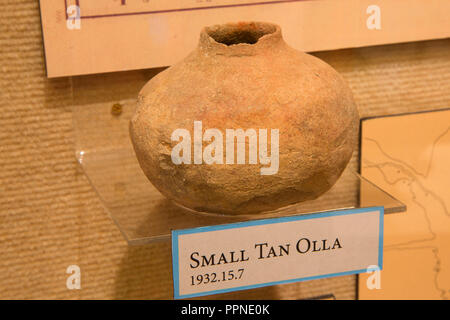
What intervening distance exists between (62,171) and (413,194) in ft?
2.49

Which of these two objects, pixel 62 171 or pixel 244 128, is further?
pixel 62 171

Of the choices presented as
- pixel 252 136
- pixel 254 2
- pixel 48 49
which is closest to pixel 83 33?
pixel 48 49

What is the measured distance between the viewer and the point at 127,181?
3.51 feet

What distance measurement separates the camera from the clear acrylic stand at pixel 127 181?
3.04ft

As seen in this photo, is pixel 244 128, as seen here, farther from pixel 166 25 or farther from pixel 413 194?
pixel 413 194

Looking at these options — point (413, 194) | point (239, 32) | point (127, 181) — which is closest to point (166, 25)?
point (239, 32)

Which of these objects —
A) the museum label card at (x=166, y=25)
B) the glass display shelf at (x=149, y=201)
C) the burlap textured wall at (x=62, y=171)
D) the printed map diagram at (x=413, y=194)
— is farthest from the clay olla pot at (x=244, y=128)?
the printed map diagram at (x=413, y=194)

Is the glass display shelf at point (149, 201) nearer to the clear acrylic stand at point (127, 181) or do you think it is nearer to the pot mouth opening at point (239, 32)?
the clear acrylic stand at point (127, 181)

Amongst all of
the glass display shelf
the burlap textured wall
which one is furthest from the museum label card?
the glass display shelf

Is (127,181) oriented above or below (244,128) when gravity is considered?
below

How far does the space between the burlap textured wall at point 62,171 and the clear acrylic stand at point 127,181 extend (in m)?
0.02

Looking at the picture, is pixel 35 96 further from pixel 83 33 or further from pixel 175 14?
pixel 175 14

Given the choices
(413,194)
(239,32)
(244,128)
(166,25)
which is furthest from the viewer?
(413,194)

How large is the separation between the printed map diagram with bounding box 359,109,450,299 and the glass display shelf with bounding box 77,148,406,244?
8.7 inches
